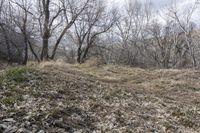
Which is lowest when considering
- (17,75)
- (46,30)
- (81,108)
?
(81,108)

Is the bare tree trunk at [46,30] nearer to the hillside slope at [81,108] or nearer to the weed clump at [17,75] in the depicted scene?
the hillside slope at [81,108]

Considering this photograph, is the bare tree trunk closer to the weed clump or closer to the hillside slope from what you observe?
the hillside slope

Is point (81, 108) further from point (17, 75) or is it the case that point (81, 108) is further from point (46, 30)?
point (46, 30)

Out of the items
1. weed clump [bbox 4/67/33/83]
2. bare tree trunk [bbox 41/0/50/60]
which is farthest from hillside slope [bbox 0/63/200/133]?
bare tree trunk [bbox 41/0/50/60]

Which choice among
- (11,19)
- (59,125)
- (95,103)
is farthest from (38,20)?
(59,125)

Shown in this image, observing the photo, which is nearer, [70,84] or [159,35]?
[70,84]

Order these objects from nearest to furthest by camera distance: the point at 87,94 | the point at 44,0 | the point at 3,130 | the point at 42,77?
the point at 3,130
the point at 87,94
the point at 42,77
the point at 44,0

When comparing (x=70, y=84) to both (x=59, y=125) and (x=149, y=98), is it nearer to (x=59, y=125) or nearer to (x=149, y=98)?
(x=149, y=98)

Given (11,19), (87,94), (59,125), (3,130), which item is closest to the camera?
(3,130)

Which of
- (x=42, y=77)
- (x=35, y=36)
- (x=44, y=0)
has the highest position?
Result: (x=44, y=0)

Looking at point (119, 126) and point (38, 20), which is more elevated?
point (38, 20)

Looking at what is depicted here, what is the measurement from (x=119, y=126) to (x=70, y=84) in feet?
10.9

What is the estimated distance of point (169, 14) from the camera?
119 feet

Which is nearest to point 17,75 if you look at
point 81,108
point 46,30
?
point 81,108
